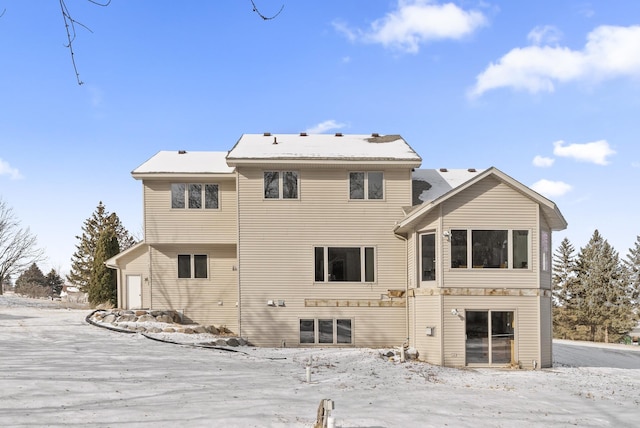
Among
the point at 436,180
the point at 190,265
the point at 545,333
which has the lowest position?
the point at 545,333

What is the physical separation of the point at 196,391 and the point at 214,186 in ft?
41.6

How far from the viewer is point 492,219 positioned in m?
18.8

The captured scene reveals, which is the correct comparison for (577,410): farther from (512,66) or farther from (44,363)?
(44,363)

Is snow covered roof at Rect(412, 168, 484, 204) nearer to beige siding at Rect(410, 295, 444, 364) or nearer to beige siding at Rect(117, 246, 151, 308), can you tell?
beige siding at Rect(410, 295, 444, 364)

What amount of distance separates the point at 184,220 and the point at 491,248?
1235cm

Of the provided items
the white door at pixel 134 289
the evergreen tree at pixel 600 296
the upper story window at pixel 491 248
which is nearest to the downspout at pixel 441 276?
the upper story window at pixel 491 248

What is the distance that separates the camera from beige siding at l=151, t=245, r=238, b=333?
23.8 m

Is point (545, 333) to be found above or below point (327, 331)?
above

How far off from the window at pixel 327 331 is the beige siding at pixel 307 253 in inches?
9.4

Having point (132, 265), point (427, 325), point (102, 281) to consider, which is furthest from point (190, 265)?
point (102, 281)

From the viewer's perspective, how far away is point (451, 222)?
1877 centimetres

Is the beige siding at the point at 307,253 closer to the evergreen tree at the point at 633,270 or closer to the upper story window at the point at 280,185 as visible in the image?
the upper story window at the point at 280,185

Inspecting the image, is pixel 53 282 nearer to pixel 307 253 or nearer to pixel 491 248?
pixel 307 253

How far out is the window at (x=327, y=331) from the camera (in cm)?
2150
